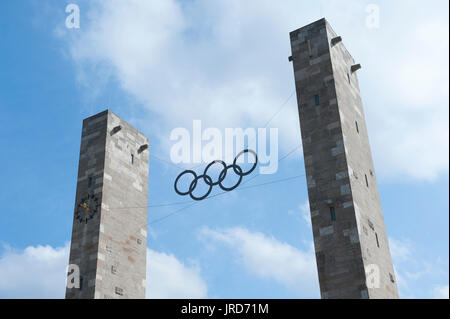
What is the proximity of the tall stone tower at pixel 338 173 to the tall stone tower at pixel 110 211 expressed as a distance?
543 inches

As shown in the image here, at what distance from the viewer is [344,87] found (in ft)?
103

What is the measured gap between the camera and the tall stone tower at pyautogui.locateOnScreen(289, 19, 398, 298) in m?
25.2

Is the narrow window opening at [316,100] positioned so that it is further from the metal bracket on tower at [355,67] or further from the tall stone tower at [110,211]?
the tall stone tower at [110,211]

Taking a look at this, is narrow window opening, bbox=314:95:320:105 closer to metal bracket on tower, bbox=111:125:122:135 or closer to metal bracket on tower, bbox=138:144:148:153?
metal bracket on tower, bbox=111:125:122:135

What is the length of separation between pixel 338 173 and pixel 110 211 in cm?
1564

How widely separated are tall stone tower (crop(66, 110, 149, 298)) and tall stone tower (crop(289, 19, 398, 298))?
1379 cm

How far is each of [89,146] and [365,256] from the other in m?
21.3

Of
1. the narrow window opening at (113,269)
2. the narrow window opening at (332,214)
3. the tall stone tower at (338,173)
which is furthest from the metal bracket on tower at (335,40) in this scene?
the narrow window opening at (113,269)

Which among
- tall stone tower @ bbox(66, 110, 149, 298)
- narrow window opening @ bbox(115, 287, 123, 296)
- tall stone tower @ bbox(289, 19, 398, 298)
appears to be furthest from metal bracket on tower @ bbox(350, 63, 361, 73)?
narrow window opening @ bbox(115, 287, 123, 296)

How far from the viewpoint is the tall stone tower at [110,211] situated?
3250 centimetres
